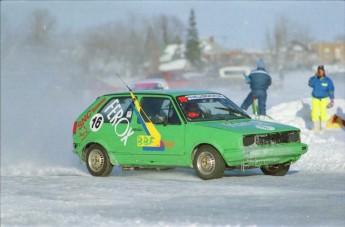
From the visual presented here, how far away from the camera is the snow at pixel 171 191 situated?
1038 centimetres

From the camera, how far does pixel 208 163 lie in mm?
14023

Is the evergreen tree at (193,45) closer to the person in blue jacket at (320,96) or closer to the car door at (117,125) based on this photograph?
the person in blue jacket at (320,96)

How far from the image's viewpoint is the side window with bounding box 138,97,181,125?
48.1ft

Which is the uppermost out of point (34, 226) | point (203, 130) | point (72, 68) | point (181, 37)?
point (181, 37)

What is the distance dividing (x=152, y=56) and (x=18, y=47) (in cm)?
4262

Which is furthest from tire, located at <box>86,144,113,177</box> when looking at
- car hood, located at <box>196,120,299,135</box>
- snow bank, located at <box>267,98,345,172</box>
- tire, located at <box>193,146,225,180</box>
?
snow bank, located at <box>267,98,345,172</box>

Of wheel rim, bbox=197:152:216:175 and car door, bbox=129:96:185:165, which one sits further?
car door, bbox=129:96:185:165

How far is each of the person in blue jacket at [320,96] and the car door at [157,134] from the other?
5765mm

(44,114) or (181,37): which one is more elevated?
(181,37)

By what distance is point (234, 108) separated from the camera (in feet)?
50.1

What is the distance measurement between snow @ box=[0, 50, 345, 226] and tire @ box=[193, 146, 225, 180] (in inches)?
6.0

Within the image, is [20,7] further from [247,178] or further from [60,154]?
[247,178]

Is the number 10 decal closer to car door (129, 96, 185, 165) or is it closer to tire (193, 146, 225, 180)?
car door (129, 96, 185, 165)

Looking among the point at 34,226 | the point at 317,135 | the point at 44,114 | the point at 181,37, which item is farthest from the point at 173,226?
the point at 181,37
